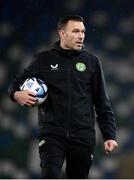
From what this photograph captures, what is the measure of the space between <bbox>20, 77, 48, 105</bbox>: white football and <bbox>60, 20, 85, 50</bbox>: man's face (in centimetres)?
26

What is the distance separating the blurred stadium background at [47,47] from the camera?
21.7 ft

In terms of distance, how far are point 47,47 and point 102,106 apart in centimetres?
306

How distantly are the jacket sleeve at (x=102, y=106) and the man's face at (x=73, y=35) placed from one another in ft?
0.58

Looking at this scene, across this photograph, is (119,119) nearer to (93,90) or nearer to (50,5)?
(50,5)

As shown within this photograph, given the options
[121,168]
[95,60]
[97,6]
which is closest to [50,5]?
[97,6]

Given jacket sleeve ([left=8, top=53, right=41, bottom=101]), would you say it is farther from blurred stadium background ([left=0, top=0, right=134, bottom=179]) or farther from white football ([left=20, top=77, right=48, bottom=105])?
blurred stadium background ([left=0, top=0, right=134, bottom=179])

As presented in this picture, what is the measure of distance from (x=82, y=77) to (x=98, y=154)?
3033 millimetres

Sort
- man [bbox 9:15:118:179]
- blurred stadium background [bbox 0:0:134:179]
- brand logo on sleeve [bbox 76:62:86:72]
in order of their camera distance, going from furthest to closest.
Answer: blurred stadium background [bbox 0:0:134:179]
brand logo on sleeve [bbox 76:62:86:72]
man [bbox 9:15:118:179]

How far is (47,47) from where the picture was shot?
680cm

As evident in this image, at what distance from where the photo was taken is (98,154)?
6.67 m

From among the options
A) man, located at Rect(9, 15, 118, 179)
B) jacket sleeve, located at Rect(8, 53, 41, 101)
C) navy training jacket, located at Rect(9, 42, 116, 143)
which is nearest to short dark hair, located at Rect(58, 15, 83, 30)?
man, located at Rect(9, 15, 118, 179)

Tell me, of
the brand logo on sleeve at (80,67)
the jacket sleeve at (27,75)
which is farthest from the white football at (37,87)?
Result: the brand logo on sleeve at (80,67)

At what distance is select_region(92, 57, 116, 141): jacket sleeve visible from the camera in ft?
12.4

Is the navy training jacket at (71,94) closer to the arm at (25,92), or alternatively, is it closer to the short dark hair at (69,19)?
the arm at (25,92)
